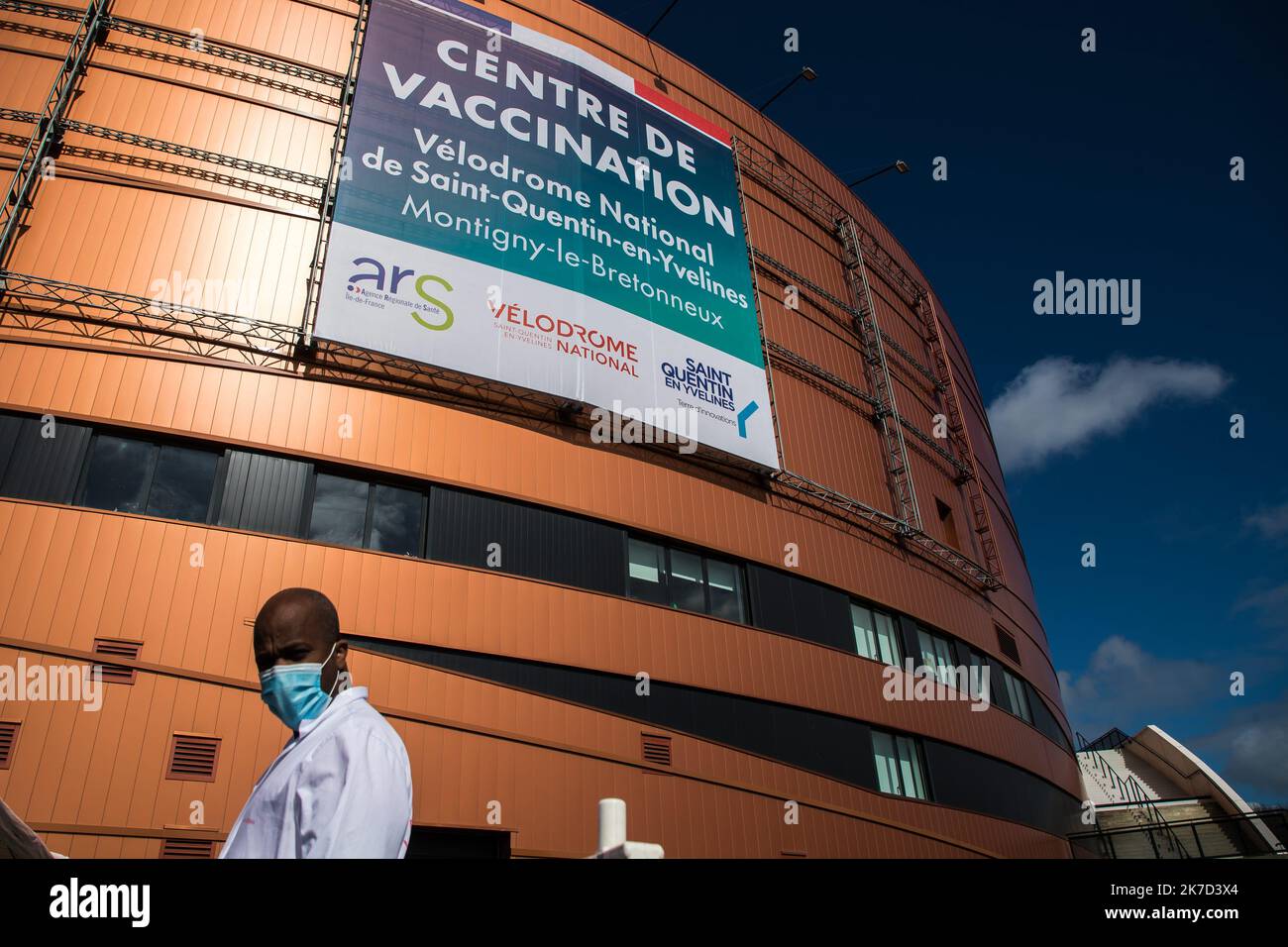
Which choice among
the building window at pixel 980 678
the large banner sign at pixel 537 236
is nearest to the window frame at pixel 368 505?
the large banner sign at pixel 537 236

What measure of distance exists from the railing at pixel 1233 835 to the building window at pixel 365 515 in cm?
1965

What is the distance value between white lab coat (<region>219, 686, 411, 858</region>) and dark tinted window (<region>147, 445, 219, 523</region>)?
12.3 m

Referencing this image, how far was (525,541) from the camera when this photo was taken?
615 inches

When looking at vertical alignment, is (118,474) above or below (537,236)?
below

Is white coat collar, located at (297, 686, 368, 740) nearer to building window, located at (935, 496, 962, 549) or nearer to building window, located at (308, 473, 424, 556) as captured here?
building window, located at (308, 473, 424, 556)

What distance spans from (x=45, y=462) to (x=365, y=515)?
5.06 metres

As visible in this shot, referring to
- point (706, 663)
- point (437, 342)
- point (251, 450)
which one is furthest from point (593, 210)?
point (706, 663)

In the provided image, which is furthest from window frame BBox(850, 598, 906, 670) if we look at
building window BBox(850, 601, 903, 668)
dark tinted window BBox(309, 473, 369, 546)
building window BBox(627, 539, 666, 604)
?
dark tinted window BBox(309, 473, 369, 546)

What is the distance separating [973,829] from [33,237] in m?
24.7

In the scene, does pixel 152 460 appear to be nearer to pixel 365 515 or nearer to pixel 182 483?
pixel 182 483

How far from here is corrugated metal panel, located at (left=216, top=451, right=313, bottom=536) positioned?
13.5 meters

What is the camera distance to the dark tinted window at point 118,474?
13.0 meters

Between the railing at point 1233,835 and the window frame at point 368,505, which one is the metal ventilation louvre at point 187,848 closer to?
the window frame at point 368,505

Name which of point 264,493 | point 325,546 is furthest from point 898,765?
point 264,493
